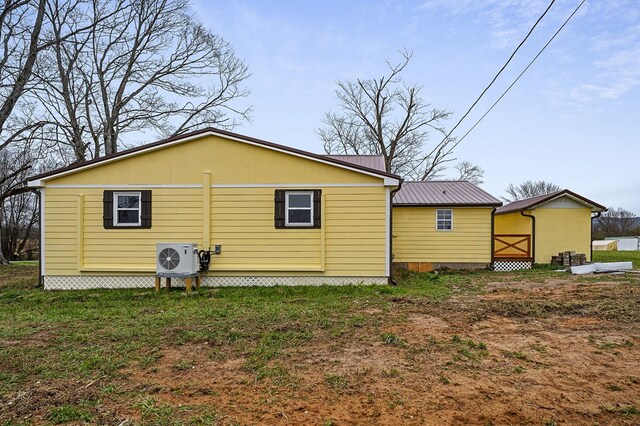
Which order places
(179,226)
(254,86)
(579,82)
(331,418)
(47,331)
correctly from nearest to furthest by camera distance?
(331,418) → (47,331) → (179,226) → (579,82) → (254,86)

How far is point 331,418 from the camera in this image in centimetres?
295

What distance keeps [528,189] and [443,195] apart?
4227cm

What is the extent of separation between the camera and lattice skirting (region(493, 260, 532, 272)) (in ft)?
45.8

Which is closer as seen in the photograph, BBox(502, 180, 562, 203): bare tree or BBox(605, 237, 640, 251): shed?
BBox(605, 237, 640, 251): shed

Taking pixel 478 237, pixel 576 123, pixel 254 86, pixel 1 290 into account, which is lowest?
pixel 1 290

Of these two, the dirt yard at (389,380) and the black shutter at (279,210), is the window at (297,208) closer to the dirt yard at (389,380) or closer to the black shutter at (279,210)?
the black shutter at (279,210)

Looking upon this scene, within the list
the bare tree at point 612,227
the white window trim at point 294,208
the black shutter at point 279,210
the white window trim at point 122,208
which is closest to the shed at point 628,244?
the bare tree at point 612,227

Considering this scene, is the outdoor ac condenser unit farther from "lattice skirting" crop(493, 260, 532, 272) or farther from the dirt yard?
"lattice skirting" crop(493, 260, 532, 272)

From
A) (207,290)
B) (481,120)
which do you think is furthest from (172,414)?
(481,120)

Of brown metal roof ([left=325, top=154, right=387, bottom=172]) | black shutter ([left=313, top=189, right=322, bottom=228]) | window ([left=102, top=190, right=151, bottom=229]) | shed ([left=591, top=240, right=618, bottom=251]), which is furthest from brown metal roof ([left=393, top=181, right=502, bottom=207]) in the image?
shed ([left=591, top=240, right=618, bottom=251])

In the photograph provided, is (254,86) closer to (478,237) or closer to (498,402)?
(478,237)

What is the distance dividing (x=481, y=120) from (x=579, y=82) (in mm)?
3470

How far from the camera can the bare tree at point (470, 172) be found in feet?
104

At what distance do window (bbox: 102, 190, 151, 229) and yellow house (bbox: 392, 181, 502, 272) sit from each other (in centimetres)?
835
